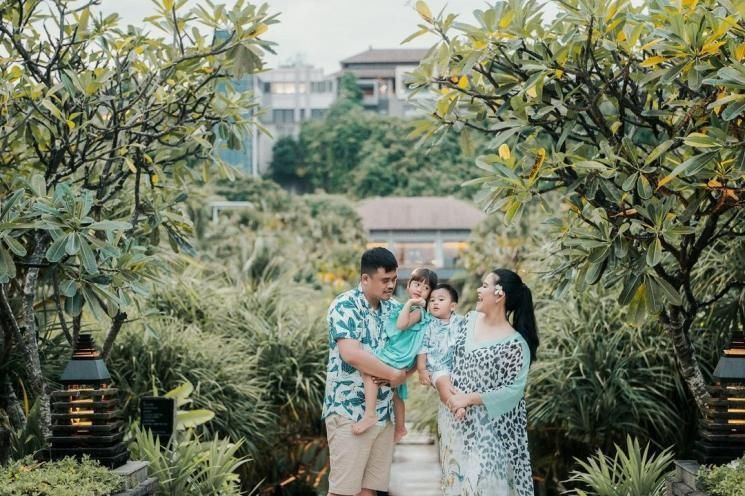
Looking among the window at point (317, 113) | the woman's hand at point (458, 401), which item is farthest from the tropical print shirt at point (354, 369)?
the window at point (317, 113)

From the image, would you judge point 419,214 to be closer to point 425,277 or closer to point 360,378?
point 425,277

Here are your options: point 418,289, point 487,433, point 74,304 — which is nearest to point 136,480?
point 74,304

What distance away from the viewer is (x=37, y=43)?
6809mm

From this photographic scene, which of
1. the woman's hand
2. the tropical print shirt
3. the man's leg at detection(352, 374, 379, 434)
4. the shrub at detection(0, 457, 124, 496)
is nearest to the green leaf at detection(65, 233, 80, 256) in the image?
the shrub at detection(0, 457, 124, 496)

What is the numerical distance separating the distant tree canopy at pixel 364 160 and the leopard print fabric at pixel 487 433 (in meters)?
60.3

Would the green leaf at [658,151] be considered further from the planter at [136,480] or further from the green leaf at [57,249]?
the planter at [136,480]

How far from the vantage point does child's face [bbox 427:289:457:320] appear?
5.56m

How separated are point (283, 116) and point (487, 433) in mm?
92028

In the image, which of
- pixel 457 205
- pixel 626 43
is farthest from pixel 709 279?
pixel 457 205

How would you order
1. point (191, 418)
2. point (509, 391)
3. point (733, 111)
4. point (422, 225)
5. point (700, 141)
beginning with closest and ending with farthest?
point (733, 111) → point (700, 141) → point (509, 391) → point (191, 418) → point (422, 225)

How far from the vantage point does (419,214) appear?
65.1m

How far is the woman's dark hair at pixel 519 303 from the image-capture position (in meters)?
4.97

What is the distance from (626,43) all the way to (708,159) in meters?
0.85

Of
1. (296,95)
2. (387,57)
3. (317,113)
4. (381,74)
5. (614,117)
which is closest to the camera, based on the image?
(614,117)
